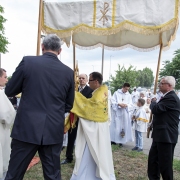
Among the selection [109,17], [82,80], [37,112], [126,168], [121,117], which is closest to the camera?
[37,112]

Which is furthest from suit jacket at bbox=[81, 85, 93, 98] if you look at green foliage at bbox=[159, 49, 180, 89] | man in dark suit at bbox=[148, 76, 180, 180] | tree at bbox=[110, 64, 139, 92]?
tree at bbox=[110, 64, 139, 92]

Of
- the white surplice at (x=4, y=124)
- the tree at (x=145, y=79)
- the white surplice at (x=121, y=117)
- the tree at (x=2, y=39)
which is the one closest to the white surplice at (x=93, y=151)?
the white surplice at (x=4, y=124)

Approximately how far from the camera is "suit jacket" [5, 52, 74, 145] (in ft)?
7.79

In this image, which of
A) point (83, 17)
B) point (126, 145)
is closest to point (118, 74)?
point (126, 145)

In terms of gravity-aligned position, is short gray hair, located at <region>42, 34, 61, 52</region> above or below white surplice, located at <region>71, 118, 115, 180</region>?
above

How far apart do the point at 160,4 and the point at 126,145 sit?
14.5 feet

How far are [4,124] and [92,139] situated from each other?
129cm

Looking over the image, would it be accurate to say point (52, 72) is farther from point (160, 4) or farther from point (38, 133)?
point (160, 4)

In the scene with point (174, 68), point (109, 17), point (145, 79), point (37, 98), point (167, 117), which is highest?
point (145, 79)

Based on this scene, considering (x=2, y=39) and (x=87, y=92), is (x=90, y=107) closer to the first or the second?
(x=87, y=92)

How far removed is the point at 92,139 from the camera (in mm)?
3629

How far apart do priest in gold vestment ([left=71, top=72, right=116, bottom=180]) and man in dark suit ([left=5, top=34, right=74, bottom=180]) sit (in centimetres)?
116

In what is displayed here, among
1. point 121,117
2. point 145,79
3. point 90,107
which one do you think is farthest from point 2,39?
point 145,79

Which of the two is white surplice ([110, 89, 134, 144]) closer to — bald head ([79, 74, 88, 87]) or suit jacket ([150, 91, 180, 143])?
bald head ([79, 74, 88, 87])
